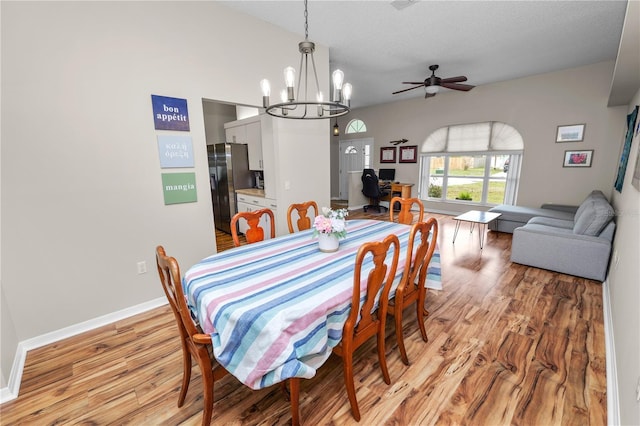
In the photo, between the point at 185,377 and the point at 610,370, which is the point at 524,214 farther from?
the point at 185,377

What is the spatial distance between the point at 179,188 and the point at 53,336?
5.17 feet

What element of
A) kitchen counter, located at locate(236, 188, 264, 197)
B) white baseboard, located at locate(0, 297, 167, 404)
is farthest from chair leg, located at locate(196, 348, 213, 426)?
kitchen counter, located at locate(236, 188, 264, 197)

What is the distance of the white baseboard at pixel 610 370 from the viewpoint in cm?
145

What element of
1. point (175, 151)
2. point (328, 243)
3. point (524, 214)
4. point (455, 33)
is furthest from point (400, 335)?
point (524, 214)

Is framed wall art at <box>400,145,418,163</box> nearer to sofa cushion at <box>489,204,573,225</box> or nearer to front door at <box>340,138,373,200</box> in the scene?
front door at <box>340,138,373,200</box>

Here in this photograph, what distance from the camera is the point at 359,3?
272 cm

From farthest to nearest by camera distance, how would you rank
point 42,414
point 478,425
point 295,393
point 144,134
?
point 144,134
point 42,414
point 478,425
point 295,393

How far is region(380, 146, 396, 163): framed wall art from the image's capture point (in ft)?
24.6

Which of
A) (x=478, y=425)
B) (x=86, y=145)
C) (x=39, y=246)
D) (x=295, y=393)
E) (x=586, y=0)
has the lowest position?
(x=478, y=425)

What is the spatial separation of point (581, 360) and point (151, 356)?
3.18m

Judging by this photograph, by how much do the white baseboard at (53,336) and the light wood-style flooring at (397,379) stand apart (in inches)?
2.0

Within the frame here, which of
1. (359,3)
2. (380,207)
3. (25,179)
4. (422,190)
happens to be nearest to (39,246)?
(25,179)

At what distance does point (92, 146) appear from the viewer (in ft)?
7.27

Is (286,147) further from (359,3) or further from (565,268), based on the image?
(565,268)
